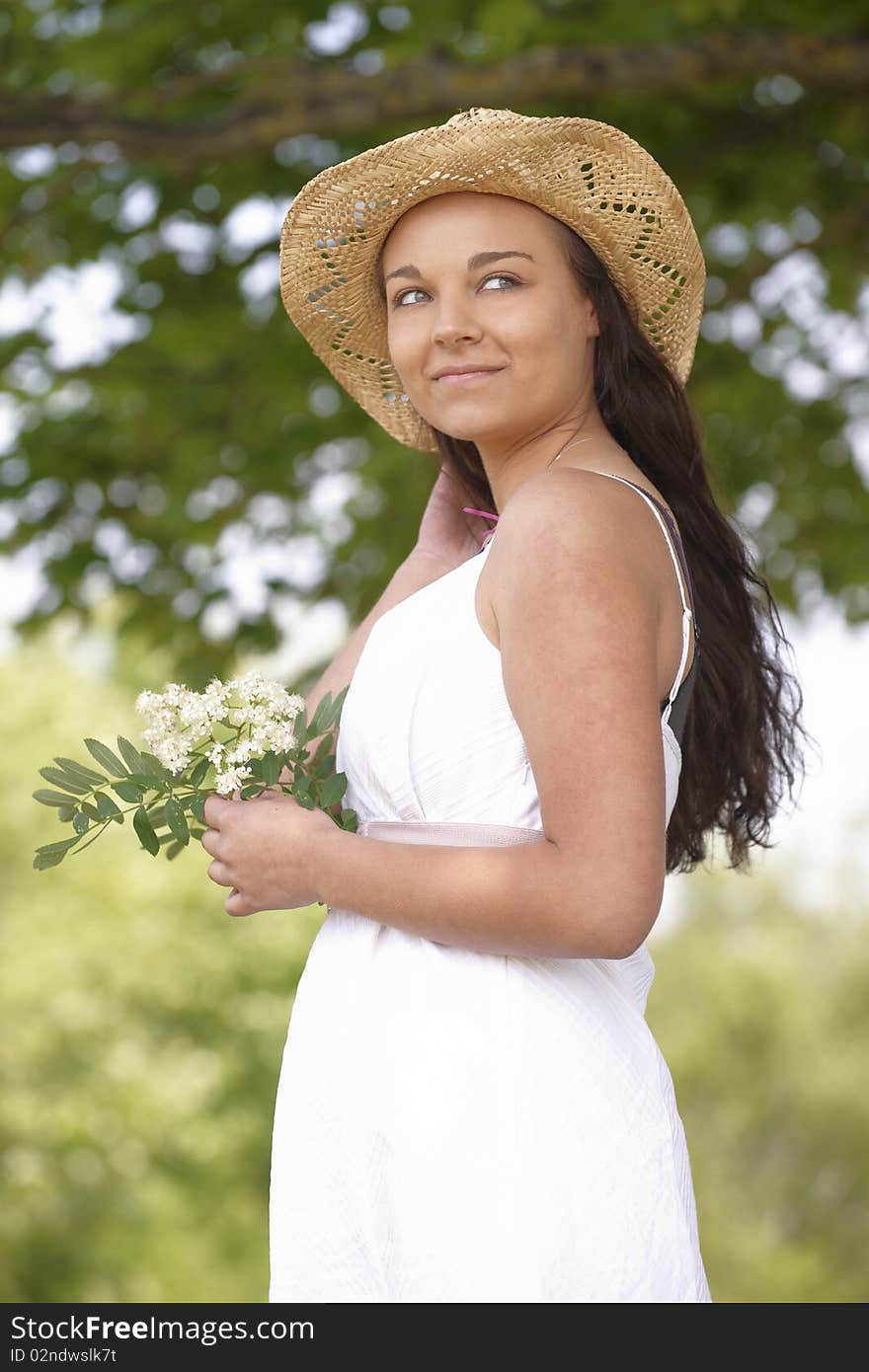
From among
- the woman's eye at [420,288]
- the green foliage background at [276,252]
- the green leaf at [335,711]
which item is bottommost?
the green foliage background at [276,252]

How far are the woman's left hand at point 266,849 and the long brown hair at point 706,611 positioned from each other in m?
0.60

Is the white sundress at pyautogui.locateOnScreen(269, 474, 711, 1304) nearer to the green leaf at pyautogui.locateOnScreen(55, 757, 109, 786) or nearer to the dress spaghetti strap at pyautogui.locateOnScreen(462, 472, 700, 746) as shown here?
the dress spaghetti strap at pyautogui.locateOnScreen(462, 472, 700, 746)

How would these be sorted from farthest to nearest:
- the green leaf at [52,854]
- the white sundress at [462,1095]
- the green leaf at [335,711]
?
the green leaf at [335,711] < the green leaf at [52,854] < the white sundress at [462,1095]

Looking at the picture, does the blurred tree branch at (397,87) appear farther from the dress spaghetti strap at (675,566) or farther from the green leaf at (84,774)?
the green leaf at (84,774)

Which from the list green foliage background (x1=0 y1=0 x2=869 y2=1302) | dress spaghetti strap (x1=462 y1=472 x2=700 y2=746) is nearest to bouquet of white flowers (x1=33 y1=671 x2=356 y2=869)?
dress spaghetti strap (x1=462 y1=472 x2=700 y2=746)

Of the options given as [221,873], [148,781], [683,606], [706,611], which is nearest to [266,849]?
[221,873]

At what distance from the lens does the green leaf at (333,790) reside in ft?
6.83

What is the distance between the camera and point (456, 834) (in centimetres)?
198

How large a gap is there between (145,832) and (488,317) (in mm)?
789

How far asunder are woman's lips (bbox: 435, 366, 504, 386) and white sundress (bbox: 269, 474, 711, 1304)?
0.25 metres

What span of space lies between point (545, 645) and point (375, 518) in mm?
4966

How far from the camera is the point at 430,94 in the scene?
4555 millimetres

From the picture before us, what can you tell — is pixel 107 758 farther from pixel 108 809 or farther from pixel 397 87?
pixel 397 87

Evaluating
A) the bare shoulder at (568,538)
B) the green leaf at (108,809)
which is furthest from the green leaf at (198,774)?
the bare shoulder at (568,538)
